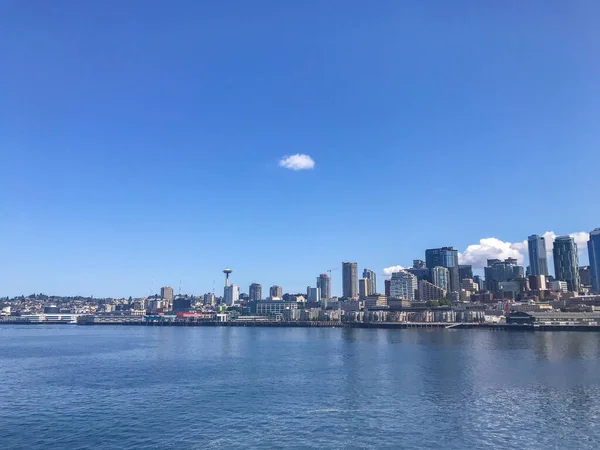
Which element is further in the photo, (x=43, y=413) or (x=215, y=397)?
(x=215, y=397)

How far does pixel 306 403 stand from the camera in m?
37.1

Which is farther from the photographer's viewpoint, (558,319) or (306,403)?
(558,319)

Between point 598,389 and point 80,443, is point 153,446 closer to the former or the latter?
point 80,443

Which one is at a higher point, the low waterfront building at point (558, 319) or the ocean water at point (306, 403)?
the ocean water at point (306, 403)

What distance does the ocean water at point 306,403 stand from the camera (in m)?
28.8

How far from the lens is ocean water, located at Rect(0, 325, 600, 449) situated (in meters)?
28.8

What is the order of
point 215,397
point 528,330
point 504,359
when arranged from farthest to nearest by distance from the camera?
point 528,330 → point 504,359 → point 215,397

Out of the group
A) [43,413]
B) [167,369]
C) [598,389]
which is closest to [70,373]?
[167,369]

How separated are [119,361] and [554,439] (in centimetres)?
5488

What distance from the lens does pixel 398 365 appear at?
2238 inches

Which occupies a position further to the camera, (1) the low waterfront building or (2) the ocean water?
(1) the low waterfront building

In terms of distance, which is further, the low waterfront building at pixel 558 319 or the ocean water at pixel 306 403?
the low waterfront building at pixel 558 319

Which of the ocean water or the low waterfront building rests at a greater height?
the ocean water

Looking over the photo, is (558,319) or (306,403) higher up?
(306,403)
